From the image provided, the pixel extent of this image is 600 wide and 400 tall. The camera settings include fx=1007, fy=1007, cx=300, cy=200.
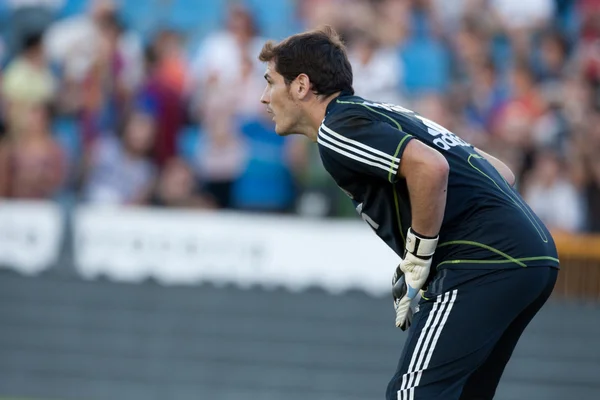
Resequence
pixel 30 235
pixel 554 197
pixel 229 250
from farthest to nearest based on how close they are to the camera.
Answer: pixel 30 235, pixel 229 250, pixel 554 197

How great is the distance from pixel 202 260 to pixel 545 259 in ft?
17.5

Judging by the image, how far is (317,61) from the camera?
14.1ft

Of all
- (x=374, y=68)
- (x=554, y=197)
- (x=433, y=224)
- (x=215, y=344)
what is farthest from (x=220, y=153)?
(x=433, y=224)

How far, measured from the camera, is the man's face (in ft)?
14.4

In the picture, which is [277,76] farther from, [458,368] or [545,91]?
[545,91]

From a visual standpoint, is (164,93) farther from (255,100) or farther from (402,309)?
(402,309)

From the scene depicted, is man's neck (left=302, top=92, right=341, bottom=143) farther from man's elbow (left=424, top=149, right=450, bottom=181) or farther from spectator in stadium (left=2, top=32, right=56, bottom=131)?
spectator in stadium (left=2, top=32, right=56, bottom=131)

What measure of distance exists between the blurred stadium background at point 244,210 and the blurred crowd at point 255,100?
2 centimetres

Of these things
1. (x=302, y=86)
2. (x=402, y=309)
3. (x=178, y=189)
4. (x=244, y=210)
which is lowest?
(x=244, y=210)

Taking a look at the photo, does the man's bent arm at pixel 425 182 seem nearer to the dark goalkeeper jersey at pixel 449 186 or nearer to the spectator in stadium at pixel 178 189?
the dark goalkeeper jersey at pixel 449 186

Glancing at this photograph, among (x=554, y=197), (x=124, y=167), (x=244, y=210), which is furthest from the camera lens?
(x=124, y=167)

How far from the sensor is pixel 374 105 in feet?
13.7

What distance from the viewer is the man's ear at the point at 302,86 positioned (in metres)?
4.30

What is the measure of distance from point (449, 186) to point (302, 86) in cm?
76
